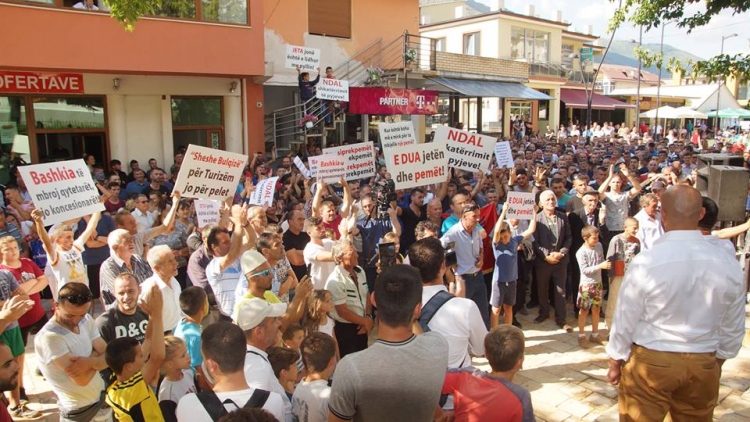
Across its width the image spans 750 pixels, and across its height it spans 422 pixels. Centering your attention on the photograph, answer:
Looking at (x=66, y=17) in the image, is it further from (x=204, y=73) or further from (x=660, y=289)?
(x=660, y=289)

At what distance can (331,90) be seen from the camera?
13406 mm

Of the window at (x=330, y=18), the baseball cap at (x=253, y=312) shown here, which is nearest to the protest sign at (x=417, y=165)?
the baseball cap at (x=253, y=312)

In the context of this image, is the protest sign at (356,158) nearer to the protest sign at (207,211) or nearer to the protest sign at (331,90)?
the protest sign at (207,211)

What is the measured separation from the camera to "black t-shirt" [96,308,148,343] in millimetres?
4078

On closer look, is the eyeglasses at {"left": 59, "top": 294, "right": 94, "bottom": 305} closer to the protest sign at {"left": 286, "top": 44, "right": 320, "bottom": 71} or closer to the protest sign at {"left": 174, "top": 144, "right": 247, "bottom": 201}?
the protest sign at {"left": 174, "top": 144, "right": 247, "bottom": 201}

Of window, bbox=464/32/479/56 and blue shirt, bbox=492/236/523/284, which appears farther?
window, bbox=464/32/479/56

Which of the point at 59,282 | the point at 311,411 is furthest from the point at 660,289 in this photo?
the point at 59,282

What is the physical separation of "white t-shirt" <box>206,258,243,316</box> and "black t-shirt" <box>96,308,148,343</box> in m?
0.81

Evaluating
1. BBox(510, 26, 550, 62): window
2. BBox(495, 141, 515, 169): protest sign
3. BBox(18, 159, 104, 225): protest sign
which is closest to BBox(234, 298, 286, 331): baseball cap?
BBox(18, 159, 104, 225): protest sign

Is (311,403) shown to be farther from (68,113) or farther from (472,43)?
(472,43)

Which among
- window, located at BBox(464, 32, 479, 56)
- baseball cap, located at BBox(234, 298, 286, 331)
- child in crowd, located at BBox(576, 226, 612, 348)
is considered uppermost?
window, located at BBox(464, 32, 479, 56)

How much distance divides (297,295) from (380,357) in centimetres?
178

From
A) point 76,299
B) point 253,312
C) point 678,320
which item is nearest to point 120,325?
point 76,299

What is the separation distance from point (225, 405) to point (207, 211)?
432cm
